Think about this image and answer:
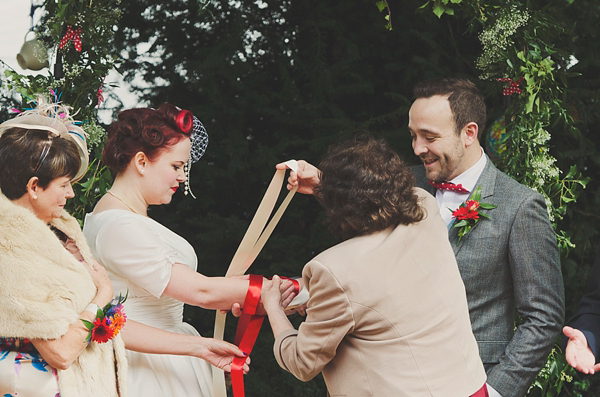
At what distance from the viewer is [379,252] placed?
1.95m

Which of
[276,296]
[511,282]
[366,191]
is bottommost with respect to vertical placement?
[511,282]

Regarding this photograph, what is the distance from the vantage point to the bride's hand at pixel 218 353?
241 cm

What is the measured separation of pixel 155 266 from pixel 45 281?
Result: 0.42 meters

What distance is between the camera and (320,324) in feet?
6.35

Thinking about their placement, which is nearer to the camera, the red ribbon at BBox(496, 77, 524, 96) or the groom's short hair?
the groom's short hair

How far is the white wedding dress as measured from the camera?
2.37 metres

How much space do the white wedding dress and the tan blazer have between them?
0.64 m

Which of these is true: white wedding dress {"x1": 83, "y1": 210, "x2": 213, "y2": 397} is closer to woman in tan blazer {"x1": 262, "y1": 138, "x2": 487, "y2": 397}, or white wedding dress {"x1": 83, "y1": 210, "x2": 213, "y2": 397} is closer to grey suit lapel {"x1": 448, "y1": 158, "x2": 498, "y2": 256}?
woman in tan blazer {"x1": 262, "y1": 138, "x2": 487, "y2": 397}

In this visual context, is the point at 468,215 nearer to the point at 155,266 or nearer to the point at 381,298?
the point at 381,298

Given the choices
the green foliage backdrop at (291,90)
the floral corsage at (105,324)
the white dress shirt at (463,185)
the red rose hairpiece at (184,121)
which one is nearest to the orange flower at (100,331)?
the floral corsage at (105,324)

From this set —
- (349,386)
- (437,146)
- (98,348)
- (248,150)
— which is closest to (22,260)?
(98,348)

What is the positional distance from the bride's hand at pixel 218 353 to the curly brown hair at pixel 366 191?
0.67 meters

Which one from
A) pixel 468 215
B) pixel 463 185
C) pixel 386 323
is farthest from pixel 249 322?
pixel 463 185

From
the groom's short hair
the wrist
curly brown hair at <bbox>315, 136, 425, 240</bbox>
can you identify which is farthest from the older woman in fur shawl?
the groom's short hair
